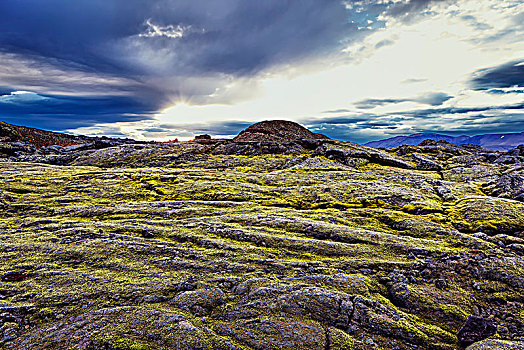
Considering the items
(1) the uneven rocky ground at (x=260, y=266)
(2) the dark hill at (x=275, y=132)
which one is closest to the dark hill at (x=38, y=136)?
(2) the dark hill at (x=275, y=132)

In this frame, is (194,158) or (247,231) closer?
(247,231)

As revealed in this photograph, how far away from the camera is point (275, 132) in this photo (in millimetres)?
82125

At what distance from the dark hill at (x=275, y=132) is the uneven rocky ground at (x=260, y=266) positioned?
44064mm

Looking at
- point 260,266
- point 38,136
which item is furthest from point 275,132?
point 38,136

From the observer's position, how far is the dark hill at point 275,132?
74.7 m

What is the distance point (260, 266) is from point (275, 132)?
69.6 metres

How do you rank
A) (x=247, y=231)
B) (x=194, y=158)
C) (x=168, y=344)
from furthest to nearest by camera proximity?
(x=194, y=158) < (x=247, y=231) < (x=168, y=344)

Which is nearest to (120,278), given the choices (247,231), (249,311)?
(249,311)

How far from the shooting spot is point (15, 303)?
11320 mm

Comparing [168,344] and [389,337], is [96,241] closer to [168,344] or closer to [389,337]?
[168,344]

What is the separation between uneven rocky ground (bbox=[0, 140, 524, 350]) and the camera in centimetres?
1026

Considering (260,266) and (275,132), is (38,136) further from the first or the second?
(260,266)

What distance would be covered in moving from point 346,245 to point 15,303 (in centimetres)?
1722

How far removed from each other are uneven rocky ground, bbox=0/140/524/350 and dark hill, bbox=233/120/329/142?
4406 centimetres
